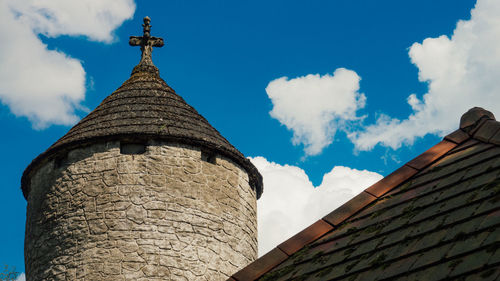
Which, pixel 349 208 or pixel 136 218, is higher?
pixel 136 218

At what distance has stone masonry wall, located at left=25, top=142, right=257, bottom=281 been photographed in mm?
7465

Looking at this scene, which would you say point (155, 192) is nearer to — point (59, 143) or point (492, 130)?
point (59, 143)

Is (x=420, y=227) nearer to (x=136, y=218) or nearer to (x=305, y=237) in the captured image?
(x=305, y=237)

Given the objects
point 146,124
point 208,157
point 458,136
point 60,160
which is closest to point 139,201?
point 146,124

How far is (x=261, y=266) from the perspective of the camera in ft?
14.1

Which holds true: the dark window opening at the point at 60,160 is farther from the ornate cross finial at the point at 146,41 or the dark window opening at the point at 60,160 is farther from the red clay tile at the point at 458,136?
the red clay tile at the point at 458,136

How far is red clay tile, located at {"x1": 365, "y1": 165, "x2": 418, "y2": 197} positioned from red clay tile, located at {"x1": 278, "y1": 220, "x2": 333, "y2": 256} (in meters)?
0.42

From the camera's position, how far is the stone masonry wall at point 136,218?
7.46 meters

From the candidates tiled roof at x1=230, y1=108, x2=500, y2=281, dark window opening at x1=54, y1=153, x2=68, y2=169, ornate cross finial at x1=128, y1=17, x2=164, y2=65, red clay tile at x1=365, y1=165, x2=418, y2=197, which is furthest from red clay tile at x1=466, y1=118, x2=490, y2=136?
ornate cross finial at x1=128, y1=17, x2=164, y2=65

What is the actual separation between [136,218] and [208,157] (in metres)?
1.45

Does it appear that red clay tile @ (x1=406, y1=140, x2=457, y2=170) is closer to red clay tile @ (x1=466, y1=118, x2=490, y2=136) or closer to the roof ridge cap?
the roof ridge cap

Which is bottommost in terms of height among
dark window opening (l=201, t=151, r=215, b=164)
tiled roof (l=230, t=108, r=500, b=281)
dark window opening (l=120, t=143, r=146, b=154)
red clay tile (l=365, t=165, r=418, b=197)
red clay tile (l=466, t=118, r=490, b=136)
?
tiled roof (l=230, t=108, r=500, b=281)

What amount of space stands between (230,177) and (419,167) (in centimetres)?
443

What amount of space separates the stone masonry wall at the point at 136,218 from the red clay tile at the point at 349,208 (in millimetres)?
3557
